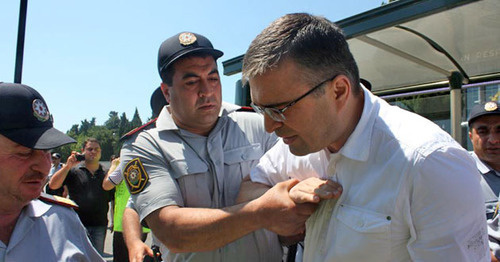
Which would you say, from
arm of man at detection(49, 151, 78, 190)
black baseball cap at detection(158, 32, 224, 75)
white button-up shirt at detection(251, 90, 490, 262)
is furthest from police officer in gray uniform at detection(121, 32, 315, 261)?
arm of man at detection(49, 151, 78, 190)

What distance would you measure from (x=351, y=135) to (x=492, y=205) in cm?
208

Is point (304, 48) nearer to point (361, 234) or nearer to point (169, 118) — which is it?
point (361, 234)

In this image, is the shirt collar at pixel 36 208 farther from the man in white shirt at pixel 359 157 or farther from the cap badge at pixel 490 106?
the cap badge at pixel 490 106

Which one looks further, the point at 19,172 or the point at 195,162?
the point at 195,162

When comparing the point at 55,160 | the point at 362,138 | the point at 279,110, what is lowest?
the point at 55,160

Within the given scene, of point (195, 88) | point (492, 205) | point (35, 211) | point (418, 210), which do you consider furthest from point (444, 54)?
point (35, 211)

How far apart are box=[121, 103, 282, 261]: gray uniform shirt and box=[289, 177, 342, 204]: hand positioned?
0.53 metres

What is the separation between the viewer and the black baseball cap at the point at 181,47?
6.46 ft

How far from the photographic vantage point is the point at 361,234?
1.26 meters

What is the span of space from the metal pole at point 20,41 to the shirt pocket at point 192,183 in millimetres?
1940

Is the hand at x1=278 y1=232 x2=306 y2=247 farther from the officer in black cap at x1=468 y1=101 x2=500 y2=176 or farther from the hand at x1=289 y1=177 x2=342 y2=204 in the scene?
the officer in black cap at x1=468 y1=101 x2=500 y2=176

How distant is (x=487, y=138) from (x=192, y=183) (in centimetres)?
263

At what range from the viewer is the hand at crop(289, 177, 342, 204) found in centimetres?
134

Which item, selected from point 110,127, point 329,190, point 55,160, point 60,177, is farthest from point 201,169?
point 110,127
